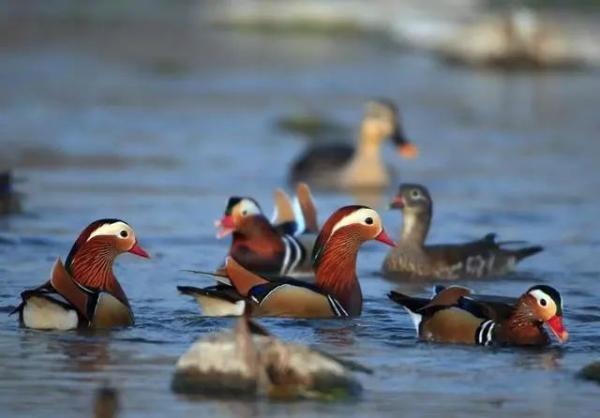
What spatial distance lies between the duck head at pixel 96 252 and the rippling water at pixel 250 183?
1.22ft

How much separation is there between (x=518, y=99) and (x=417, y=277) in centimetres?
1197

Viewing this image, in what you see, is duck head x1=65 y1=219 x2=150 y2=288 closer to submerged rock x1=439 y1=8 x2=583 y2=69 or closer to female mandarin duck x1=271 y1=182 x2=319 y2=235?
female mandarin duck x1=271 y1=182 x2=319 y2=235

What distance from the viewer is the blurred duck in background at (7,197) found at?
1550 centimetres

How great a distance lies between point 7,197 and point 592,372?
23.4 feet

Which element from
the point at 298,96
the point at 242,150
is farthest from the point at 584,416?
the point at 298,96

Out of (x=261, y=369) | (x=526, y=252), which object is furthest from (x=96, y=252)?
(x=526, y=252)

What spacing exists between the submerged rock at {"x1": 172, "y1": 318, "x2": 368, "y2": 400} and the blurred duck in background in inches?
260

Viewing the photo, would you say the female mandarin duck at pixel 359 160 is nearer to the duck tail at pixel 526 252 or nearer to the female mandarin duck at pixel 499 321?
the duck tail at pixel 526 252

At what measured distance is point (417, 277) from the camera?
1342 centimetres

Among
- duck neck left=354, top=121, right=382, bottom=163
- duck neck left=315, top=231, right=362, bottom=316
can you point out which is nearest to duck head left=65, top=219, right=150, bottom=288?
duck neck left=315, top=231, right=362, bottom=316

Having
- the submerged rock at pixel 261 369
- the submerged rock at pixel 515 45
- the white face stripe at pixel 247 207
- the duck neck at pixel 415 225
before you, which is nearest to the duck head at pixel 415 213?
the duck neck at pixel 415 225

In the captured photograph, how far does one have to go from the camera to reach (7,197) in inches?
617

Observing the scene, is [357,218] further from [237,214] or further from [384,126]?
[384,126]

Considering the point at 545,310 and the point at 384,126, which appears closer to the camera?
the point at 545,310
